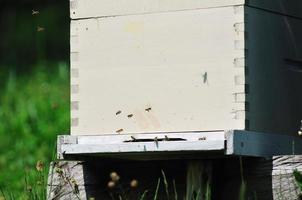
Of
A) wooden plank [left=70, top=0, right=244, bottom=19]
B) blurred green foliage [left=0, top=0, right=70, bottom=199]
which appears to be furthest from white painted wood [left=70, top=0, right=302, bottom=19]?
blurred green foliage [left=0, top=0, right=70, bottom=199]

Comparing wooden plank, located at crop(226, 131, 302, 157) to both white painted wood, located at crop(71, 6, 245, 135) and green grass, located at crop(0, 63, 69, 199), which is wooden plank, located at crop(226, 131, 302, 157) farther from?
green grass, located at crop(0, 63, 69, 199)

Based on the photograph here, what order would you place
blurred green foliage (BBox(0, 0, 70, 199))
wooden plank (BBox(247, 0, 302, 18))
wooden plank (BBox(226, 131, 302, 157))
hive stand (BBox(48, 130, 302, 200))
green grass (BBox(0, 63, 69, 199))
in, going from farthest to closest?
blurred green foliage (BBox(0, 0, 70, 199)) → green grass (BBox(0, 63, 69, 199)) → wooden plank (BBox(247, 0, 302, 18)) → hive stand (BBox(48, 130, 302, 200)) → wooden plank (BBox(226, 131, 302, 157))

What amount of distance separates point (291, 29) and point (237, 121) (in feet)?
2.41

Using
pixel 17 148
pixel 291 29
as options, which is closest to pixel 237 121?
pixel 291 29

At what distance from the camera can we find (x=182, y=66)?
16.9 feet

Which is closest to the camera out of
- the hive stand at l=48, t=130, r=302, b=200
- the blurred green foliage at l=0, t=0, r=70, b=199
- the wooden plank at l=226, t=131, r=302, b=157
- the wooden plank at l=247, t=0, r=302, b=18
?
the wooden plank at l=226, t=131, r=302, b=157

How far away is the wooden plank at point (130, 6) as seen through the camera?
514 cm

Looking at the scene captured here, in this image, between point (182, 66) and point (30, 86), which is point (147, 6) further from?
point (30, 86)

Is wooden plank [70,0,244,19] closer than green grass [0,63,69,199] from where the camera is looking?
Yes

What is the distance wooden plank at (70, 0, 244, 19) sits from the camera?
203 inches

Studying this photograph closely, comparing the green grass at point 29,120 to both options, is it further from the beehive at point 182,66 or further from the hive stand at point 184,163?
the beehive at point 182,66

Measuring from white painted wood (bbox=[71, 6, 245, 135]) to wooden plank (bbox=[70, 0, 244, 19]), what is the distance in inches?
1.1

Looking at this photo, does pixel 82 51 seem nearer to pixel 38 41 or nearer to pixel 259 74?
pixel 259 74

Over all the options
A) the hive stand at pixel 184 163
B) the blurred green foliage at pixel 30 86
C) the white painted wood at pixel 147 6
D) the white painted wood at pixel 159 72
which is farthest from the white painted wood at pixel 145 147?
the white painted wood at pixel 147 6
